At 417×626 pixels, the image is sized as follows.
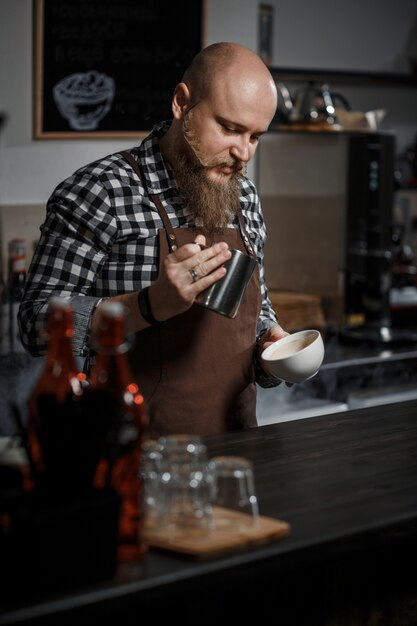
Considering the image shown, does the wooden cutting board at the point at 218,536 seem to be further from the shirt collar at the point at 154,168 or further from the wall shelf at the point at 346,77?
the wall shelf at the point at 346,77

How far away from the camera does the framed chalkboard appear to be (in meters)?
3.45

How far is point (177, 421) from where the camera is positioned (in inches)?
94.0

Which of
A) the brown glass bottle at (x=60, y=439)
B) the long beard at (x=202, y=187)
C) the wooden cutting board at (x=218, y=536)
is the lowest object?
the wooden cutting board at (x=218, y=536)

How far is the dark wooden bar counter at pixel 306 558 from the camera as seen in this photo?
4.07 ft

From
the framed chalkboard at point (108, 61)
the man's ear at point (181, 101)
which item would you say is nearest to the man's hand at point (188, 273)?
the man's ear at point (181, 101)

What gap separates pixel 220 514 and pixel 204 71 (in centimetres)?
127

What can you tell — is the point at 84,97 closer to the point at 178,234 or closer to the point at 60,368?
the point at 178,234

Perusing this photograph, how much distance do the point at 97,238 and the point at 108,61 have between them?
1.45 metres

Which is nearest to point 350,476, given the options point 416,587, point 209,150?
point 416,587

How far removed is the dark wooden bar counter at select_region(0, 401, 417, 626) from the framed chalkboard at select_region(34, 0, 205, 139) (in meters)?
1.75

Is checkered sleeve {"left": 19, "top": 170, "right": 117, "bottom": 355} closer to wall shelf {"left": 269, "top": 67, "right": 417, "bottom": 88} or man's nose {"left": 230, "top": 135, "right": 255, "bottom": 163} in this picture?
man's nose {"left": 230, "top": 135, "right": 255, "bottom": 163}

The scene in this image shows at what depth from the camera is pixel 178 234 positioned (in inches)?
95.1

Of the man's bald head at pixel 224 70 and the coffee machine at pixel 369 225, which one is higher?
the man's bald head at pixel 224 70

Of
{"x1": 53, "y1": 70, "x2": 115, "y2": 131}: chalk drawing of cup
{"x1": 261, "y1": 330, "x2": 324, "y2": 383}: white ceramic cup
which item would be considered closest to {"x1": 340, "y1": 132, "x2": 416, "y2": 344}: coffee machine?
{"x1": 53, "y1": 70, "x2": 115, "y2": 131}: chalk drawing of cup
